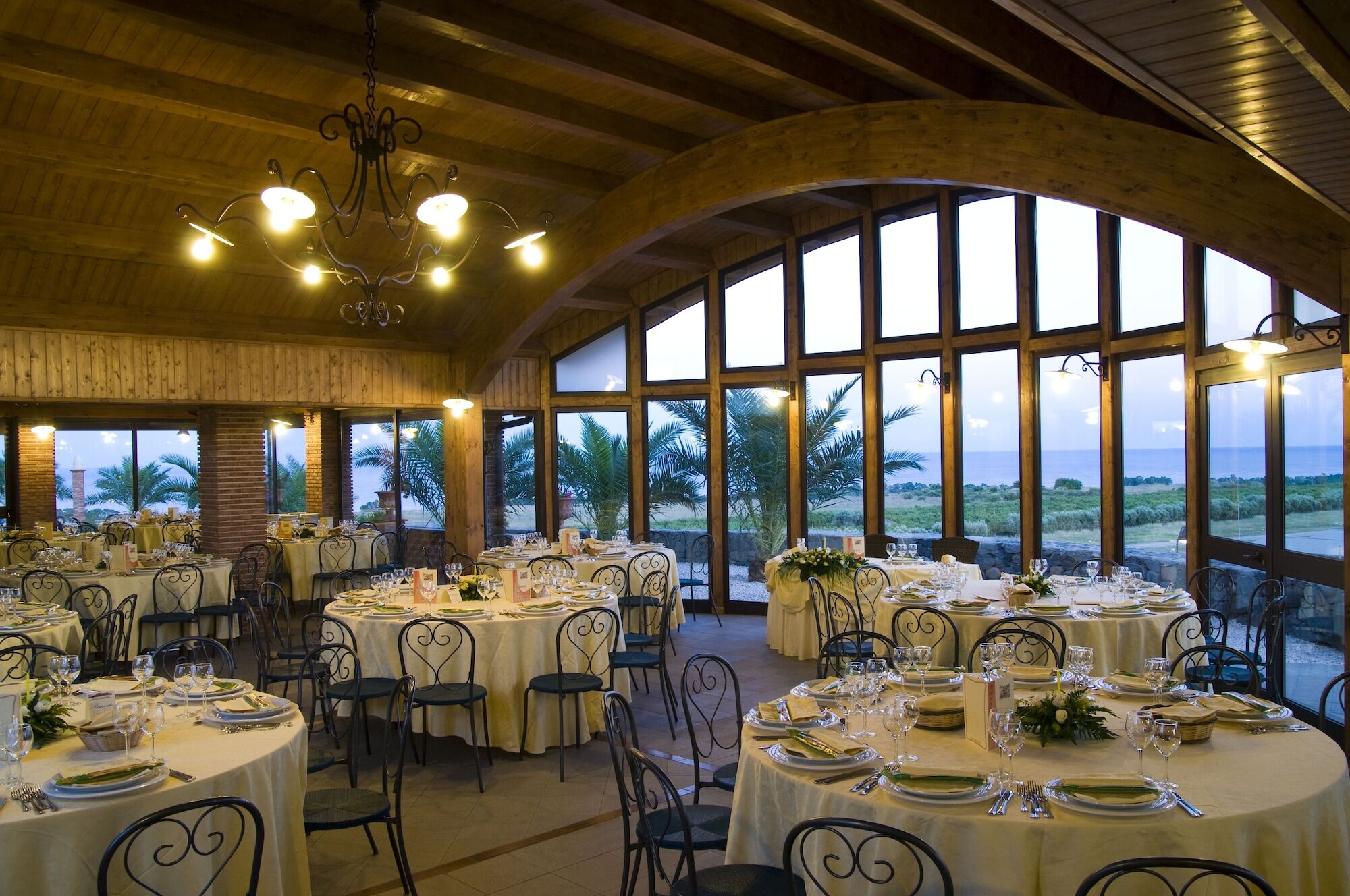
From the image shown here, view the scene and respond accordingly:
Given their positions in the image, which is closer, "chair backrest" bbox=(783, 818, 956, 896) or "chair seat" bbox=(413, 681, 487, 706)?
"chair backrest" bbox=(783, 818, 956, 896)

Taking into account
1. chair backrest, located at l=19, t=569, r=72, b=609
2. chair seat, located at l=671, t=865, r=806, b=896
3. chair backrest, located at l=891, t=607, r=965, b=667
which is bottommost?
chair seat, located at l=671, t=865, r=806, b=896

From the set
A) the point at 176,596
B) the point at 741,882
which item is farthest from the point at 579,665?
the point at 176,596

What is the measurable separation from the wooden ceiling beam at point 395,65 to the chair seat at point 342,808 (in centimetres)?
431

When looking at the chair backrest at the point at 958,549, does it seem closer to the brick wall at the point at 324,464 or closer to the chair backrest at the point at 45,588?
the chair backrest at the point at 45,588

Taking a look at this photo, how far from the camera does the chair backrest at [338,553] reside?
39.0ft

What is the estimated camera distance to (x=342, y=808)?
3885mm

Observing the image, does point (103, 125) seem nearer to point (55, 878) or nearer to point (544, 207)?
point (544, 207)

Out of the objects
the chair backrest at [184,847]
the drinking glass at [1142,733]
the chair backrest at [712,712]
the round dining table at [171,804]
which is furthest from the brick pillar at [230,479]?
the drinking glass at [1142,733]

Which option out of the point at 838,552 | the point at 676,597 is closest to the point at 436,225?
the point at 838,552

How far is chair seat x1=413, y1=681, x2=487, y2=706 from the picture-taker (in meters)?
5.56

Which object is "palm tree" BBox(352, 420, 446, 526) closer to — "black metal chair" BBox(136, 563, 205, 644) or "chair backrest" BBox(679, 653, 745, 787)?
Result: "black metal chair" BBox(136, 563, 205, 644)

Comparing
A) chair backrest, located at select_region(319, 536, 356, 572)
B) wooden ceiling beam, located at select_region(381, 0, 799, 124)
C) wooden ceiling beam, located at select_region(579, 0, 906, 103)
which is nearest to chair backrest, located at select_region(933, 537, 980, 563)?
wooden ceiling beam, located at select_region(579, 0, 906, 103)

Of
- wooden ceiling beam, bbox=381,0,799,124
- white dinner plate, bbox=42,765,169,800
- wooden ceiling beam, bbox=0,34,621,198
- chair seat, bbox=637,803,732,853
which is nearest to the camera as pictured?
white dinner plate, bbox=42,765,169,800

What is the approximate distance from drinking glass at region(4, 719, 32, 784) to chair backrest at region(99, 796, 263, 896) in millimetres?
470
